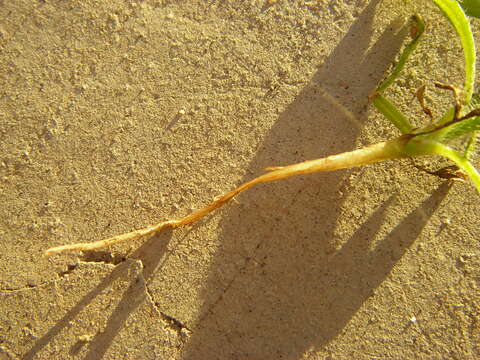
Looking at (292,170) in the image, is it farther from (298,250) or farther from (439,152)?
(439,152)

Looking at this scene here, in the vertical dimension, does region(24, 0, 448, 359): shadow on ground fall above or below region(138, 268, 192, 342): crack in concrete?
above

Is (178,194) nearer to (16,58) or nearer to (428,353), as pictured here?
(16,58)

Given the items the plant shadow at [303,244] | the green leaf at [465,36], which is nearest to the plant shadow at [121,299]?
the plant shadow at [303,244]

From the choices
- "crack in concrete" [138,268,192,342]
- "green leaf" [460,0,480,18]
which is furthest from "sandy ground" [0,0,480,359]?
"green leaf" [460,0,480,18]

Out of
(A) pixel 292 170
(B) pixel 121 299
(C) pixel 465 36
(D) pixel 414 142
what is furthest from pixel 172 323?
(C) pixel 465 36

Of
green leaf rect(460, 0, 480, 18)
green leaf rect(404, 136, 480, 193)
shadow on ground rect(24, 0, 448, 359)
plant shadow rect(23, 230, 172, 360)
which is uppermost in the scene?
green leaf rect(460, 0, 480, 18)

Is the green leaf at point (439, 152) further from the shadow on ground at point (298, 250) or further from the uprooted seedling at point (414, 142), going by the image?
the shadow on ground at point (298, 250)

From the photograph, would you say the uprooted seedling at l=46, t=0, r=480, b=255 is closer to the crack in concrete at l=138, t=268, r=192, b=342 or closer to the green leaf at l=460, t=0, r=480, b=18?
the green leaf at l=460, t=0, r=480, b=18

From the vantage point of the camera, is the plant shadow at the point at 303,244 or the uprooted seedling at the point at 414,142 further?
the plant shadow at the point at 303,244
